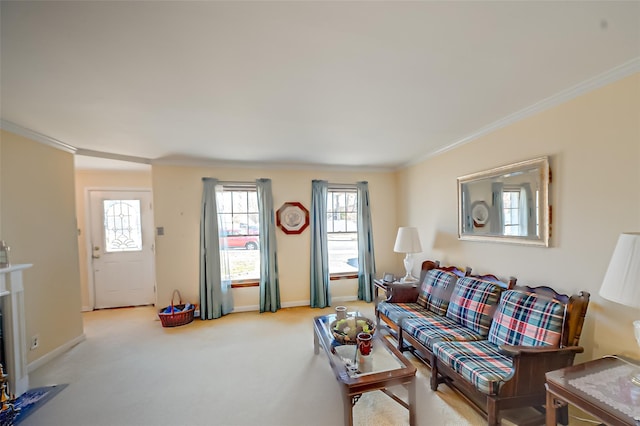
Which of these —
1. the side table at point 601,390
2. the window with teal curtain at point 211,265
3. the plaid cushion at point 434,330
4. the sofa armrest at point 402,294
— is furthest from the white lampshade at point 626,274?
the window with teal curtain at point 211,265

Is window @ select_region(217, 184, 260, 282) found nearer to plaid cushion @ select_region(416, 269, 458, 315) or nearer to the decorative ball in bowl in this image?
the decorative ball in bowl

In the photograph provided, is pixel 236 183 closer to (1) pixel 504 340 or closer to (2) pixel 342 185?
(2) pixel 342 185

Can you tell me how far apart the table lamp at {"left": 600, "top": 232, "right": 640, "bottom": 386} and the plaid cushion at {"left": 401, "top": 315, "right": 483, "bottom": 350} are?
1.03 metres

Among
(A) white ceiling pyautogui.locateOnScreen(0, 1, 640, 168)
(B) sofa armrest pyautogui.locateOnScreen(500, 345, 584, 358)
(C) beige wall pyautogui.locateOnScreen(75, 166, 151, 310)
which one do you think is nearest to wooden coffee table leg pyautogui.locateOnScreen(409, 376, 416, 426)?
(B) sofa armrest pyautogui.locateOnScreen(500, 345, 584, 358)

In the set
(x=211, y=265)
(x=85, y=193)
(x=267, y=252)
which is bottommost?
(x=211, y=265)

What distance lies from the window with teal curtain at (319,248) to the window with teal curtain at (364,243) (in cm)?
61

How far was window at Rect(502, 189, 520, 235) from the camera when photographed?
236 centimetres

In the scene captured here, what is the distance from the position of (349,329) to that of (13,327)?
9.15ft

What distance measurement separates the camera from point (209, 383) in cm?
228

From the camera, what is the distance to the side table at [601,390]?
1.18 metres

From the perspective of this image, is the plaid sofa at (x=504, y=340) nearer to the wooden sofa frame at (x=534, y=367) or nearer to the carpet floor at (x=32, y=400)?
the wooden sofa frame at (x=534, y=367)

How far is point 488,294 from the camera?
2.36m

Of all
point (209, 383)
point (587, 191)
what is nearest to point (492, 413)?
point (587, 191)

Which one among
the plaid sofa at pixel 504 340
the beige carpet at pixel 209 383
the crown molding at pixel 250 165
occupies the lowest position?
the beige carpet at pixel 209 383
